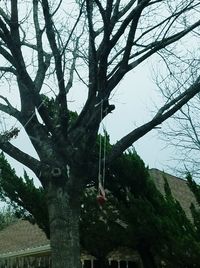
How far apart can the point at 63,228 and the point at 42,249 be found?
8872 mm

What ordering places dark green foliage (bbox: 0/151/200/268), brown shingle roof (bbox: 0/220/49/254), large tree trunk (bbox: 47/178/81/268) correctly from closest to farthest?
1. large tree trunk (bbox: 47/178/81/268)
2. dark green foliage (bbox: 0/151/200/268)
3. brown shingle roof (bbox: 0/220/49/254)

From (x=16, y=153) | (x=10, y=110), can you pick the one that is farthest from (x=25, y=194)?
(x=16, y=153)

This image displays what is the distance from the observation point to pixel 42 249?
17.1 meters

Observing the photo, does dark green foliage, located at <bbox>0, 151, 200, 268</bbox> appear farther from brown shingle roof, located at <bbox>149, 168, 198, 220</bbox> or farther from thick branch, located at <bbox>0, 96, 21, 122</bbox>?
brown shingle roof, located at <bbox>149, 168, 198, 220</bbox>

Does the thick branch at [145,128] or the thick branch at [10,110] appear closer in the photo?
the thick branch at [145,128]

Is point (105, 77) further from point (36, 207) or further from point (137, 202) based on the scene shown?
point (36, 207)

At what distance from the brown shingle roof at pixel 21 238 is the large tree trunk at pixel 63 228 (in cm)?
906

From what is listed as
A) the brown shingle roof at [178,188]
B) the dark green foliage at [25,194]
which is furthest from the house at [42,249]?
the dark green foliage at [25,194]

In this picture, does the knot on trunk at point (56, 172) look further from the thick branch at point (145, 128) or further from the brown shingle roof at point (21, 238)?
the brown shingle roof at point (21, 238)

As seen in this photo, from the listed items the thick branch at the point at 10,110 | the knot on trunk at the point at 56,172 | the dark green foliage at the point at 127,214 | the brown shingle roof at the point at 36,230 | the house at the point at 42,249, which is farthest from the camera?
the brown shingle roof at the point at 36,230

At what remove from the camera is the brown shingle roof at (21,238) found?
63.2 feet

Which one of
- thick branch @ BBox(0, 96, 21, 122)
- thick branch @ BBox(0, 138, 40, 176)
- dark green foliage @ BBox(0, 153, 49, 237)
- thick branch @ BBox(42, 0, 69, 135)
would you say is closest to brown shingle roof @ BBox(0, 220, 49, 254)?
A: dark green foliage @ BBox(0, 153, 49, 237)

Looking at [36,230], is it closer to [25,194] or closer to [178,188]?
[178,188]

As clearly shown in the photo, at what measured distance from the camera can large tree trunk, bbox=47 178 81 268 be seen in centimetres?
837
